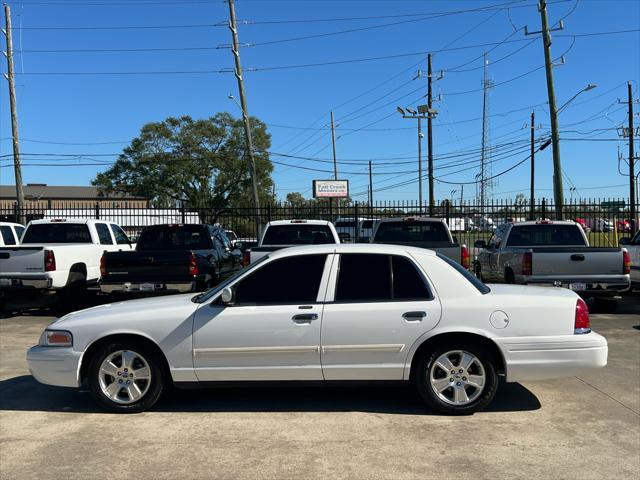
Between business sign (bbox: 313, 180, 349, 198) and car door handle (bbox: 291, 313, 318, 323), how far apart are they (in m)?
25.8

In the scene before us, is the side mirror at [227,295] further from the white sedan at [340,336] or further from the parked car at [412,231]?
the parked car at [412,231]

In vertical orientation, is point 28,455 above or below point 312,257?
below

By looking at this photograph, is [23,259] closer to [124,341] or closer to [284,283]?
[124,341]

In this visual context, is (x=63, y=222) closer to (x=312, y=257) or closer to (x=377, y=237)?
(x=377, y=237)

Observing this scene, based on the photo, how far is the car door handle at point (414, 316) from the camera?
5066 mm

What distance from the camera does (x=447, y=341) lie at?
5.11 metres

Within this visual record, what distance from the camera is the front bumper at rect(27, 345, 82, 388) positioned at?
5.25 m

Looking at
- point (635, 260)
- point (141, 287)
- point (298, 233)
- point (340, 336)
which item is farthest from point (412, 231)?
point (340, 336)

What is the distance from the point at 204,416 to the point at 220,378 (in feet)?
1.33

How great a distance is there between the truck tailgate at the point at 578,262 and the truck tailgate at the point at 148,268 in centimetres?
609

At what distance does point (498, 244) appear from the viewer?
1230 centimetres

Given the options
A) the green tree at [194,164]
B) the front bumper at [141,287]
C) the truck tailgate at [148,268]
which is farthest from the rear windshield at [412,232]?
the green tree at [194,164]

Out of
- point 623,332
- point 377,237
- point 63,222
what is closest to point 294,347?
point 623,332

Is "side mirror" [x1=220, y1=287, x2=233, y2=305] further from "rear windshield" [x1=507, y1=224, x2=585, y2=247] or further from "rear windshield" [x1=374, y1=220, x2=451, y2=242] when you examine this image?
"rear windshield" [x1=507, y1=224, x2=585, y2=247]
